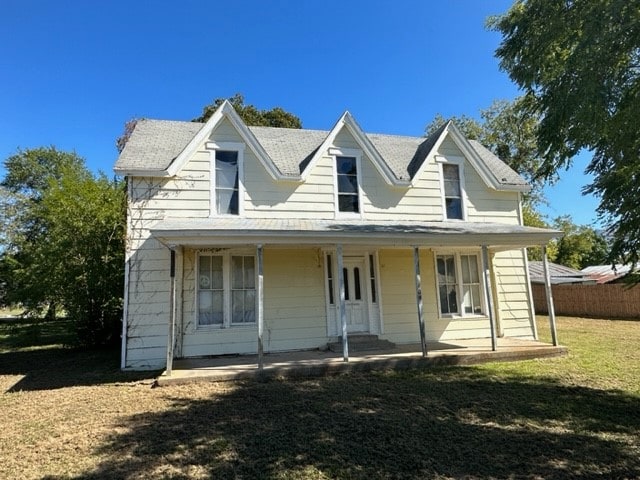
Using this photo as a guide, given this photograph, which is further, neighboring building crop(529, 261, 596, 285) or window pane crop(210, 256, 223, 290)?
neighboring building crop(529, 261, 596, 285)

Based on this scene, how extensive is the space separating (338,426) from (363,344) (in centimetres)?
518

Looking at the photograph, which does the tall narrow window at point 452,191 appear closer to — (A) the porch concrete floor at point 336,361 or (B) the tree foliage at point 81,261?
(A) the porch concrete floor at point 336,361

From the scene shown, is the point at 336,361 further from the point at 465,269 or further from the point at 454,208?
the point at 454,208

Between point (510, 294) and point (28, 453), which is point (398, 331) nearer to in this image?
point (510, 294)

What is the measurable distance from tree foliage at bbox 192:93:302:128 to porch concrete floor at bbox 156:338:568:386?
1817cm

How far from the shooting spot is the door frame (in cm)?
1074

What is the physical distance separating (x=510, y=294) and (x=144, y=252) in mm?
10592

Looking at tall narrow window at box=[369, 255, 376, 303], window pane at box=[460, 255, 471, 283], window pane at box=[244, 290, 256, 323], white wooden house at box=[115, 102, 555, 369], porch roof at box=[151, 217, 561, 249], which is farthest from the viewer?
window pane at box=[460, 255, 471, 283]

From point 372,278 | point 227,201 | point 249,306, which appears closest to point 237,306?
point 249,306

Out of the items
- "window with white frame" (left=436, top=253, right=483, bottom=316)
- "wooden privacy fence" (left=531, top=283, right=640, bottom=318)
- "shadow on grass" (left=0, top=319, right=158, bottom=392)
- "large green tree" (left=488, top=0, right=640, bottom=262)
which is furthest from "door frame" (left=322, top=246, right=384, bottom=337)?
"wooden privacy fence" (left=531, top=283, right=640, bottom=318)

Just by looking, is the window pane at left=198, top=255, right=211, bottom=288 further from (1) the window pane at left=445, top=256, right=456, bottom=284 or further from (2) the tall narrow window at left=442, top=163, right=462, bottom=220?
(2) the tall narrow window at left=442, top=163, right=462, bottom=220

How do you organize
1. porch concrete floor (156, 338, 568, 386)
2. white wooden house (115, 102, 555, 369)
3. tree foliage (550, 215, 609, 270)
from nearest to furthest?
porch concrete floor (156, 338, 568, 386) → white wooden house (115, 102, 555, 369) → tree foliage (550, 215, 609, 270)

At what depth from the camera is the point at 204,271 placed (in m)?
10.2

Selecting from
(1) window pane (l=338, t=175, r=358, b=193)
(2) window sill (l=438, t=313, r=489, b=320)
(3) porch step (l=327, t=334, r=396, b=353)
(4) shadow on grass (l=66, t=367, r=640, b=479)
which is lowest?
(4) shadow on grass (l=66, t=367, r=640, b=479)
